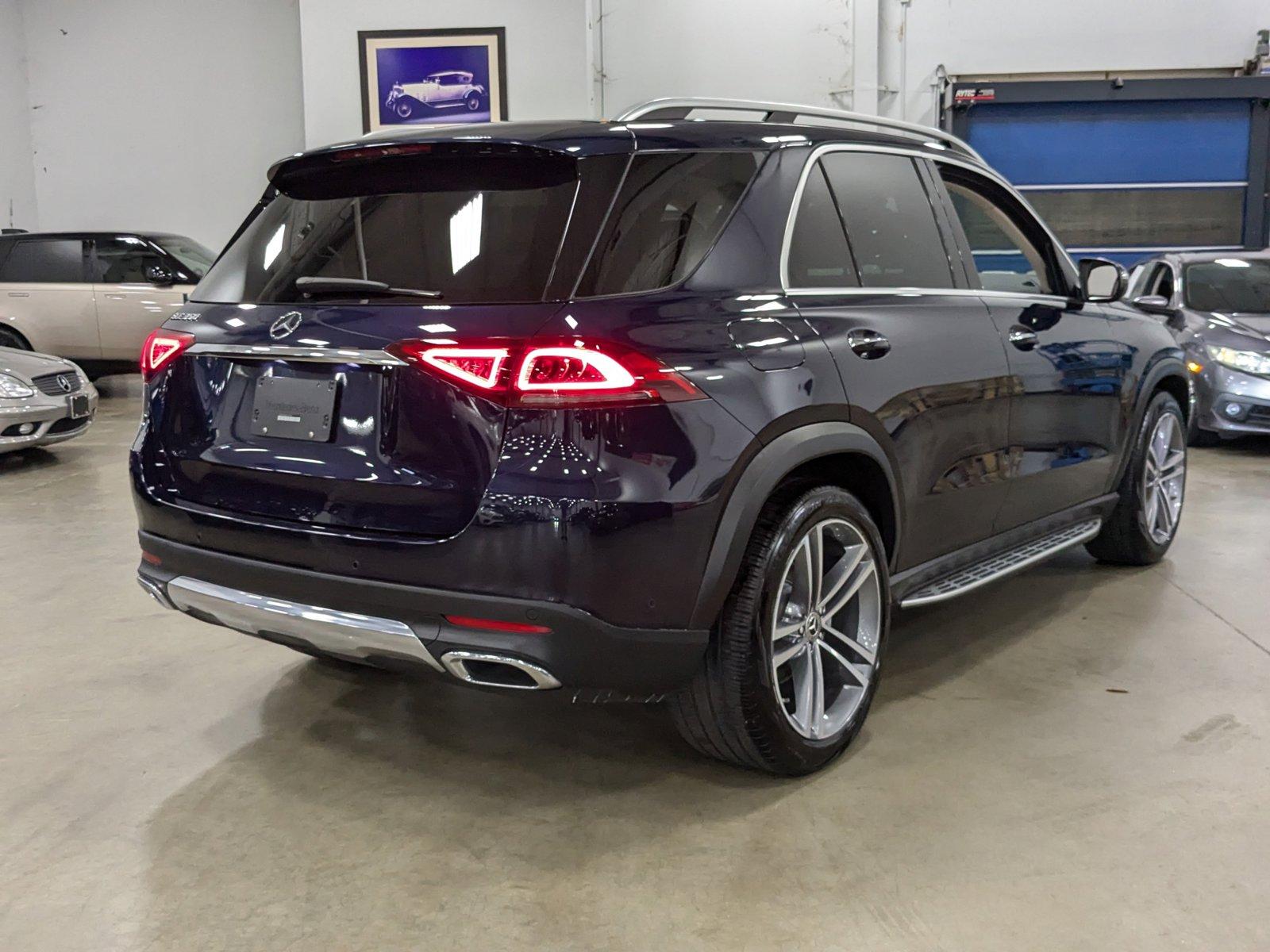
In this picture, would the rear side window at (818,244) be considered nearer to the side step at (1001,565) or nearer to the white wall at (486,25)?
the side step at (1001,565)

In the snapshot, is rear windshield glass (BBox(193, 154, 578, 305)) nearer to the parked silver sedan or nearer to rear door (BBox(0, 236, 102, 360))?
the parked silver sedan

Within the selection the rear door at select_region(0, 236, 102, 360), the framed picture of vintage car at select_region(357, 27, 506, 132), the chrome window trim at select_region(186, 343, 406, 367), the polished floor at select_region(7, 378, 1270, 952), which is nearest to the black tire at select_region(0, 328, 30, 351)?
the rear door at select_region(0, 236, 102, 360)

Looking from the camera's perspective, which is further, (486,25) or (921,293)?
(486,25)

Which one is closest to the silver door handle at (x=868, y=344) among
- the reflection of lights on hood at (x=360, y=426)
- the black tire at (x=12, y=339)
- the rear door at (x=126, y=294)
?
the reflection of lights on hood at (x=360, y=426)

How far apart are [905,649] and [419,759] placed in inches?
64.3

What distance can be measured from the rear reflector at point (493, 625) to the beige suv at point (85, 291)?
9.92 meters

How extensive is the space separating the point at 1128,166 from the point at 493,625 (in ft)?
37.7

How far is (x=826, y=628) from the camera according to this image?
2.78 meters

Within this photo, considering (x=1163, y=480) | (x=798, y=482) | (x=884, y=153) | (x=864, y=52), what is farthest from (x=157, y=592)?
(x=864, y=52)

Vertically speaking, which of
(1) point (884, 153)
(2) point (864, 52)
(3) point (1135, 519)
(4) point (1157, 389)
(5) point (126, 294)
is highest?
(2) point (864, 52)

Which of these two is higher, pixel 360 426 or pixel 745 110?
pixel 745 110

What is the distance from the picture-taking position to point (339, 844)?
247 cm

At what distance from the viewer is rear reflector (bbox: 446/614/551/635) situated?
2230 mm

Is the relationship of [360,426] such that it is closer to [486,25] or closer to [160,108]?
[486,25]
